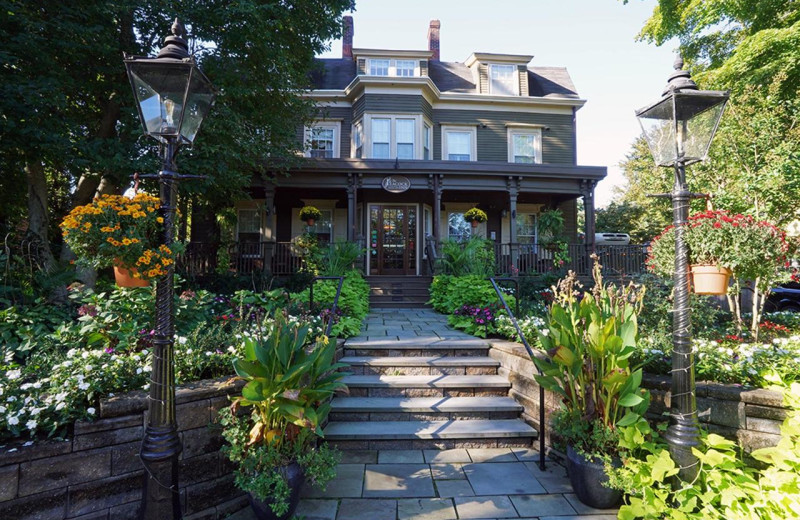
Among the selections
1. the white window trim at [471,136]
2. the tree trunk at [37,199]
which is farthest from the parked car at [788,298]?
the tree trunk at [37,199]

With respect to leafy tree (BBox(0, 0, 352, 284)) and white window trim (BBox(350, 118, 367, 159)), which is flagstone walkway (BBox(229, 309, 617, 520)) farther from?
white window trim (BBox(350, 118, 367, 159))

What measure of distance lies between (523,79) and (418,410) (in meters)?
14.0

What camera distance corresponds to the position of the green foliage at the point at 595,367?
2.57 m

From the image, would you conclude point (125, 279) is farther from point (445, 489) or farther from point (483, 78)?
point (483, 78)

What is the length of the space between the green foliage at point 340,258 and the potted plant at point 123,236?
5802 millimetres

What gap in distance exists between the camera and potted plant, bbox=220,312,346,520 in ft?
7.64

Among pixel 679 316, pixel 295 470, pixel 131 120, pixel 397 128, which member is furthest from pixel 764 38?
pixel 131 120

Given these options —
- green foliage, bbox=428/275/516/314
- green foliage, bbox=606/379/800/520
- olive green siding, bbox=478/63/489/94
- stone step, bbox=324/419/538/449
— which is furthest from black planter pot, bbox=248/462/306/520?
olive green siding, bbox=478/63/489/94

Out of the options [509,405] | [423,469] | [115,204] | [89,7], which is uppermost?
[89,7]

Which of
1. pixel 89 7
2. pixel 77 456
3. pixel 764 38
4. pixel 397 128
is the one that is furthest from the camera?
pixel 397 128

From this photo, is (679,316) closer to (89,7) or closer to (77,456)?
(77,456)

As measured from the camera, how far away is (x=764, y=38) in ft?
30.2

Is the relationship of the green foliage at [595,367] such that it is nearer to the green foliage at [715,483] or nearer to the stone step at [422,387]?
the green foliage at [715,483]

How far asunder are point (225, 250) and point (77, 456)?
834 centimetres
